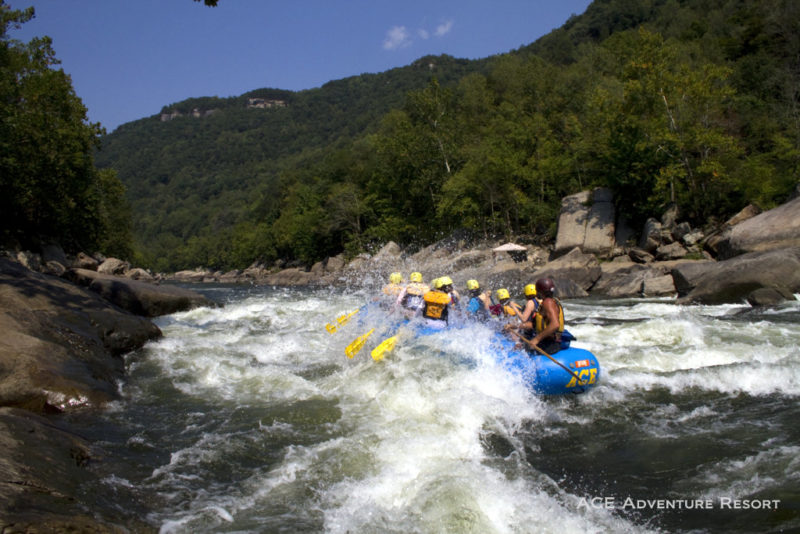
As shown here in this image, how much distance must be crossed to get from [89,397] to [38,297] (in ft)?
10.6

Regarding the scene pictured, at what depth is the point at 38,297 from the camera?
8.57 m

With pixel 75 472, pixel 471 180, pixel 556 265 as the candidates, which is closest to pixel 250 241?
pixel 471 180

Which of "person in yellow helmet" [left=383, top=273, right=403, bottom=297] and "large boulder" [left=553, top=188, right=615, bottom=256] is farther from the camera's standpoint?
"large boulder" [left=553, top=188, right=615, bottom=256]

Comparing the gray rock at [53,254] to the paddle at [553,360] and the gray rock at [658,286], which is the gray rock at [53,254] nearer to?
the paddle at [553,360]

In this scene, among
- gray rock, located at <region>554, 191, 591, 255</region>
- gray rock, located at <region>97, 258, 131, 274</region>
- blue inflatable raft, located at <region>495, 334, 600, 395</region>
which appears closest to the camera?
blue inflatable raft, located at <region>495, 334, 600, 395</region>

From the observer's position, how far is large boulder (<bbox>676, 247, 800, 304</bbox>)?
1283 cm

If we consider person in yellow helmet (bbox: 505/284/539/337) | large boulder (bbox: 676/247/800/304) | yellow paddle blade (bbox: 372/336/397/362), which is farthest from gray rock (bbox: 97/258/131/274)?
large boulder (bbox: 676/247/800/304)

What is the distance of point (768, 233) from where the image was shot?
16.3m

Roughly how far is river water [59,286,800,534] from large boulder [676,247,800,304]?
12.4ft

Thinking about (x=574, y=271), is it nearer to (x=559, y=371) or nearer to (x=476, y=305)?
(x=476, y=305)

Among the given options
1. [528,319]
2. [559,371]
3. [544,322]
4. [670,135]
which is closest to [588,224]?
[670,135]

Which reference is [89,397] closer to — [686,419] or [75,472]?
[75,472]

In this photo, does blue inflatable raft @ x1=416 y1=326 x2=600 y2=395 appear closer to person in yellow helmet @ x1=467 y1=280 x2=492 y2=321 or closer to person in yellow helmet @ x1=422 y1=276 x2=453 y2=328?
person in yellow helmet @ x1=422 y1=276 x2=453 y2=328

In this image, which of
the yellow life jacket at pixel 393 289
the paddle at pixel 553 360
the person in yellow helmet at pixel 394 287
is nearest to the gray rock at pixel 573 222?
the person in yellow helmet at pixel 394 287
